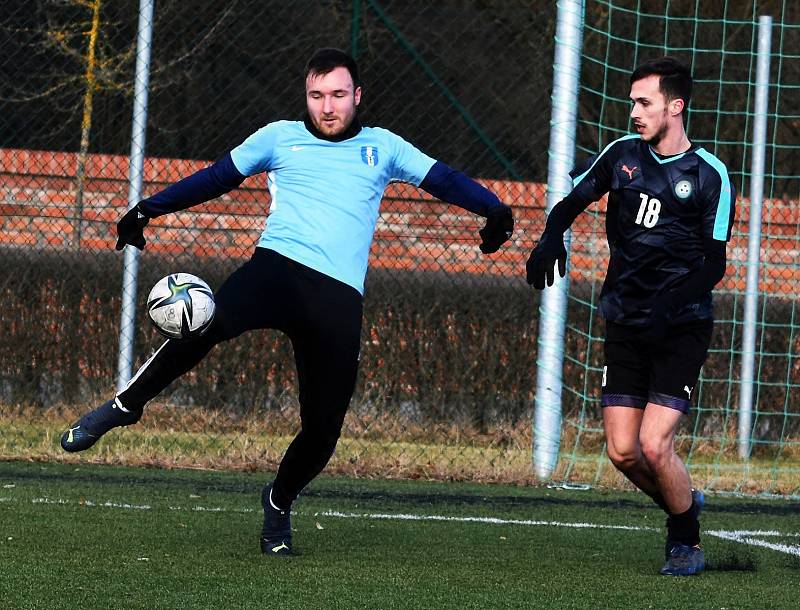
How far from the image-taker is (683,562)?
5.63 meters

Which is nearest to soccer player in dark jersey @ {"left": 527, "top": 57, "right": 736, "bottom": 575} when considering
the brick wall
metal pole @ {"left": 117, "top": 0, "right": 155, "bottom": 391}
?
metal pole @ {"left": 117, "top": 0, "right": 155, "bottom": 391}

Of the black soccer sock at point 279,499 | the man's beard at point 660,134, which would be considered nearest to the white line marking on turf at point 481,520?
the black soccer sock at point 279,499

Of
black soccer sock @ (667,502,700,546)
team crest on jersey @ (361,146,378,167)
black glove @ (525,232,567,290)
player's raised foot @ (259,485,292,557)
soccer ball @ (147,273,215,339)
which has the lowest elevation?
player's raised foot @ (259,485,292,557)

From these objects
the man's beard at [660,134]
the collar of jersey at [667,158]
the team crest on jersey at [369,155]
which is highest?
the man's beard at [660,134]

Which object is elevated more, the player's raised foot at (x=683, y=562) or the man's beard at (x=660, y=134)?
the man's beard at (x=660, y=134)

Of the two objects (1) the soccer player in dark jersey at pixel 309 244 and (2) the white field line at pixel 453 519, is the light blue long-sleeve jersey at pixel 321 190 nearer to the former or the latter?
(1) the soccer player in dark jersey at pixel 309 244

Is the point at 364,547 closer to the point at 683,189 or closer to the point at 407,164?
the point at 407,164

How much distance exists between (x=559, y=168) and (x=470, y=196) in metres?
3.09

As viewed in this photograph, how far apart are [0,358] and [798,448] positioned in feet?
19.7

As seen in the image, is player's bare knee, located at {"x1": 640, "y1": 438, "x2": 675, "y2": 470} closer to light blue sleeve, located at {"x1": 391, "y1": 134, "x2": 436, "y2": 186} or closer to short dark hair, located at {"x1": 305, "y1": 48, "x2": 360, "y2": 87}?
light blue sleeve, located at {"x1": 391, "y1": 134, "x2": 436, "y2": 186}

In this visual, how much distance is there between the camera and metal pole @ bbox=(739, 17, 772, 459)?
9836 mm

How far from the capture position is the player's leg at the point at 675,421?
5598 mm

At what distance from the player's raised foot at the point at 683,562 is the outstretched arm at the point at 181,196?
2.21 meters

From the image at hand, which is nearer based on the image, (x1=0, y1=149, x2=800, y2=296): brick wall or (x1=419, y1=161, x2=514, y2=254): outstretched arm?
(x1=419, y1=161, x2=514, y2=254): outstretched arm
